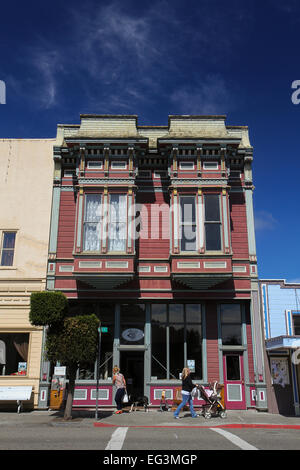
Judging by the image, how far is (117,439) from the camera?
9.86 metres

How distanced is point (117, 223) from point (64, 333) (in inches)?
239

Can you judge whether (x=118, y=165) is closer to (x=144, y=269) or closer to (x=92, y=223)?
(x=92, y=223)

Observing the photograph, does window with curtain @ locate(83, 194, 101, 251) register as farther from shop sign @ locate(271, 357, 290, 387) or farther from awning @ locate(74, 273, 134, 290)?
shop sign @ locate(271, 357, 290, 387)

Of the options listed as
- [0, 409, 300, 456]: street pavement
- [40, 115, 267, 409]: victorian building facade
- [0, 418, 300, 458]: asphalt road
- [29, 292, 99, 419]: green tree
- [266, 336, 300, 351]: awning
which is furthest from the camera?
[40, 115, 267, 409]: victorian building facade

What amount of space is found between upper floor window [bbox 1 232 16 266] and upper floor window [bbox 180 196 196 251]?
25.0 ft

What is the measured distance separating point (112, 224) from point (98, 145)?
12.0 feet

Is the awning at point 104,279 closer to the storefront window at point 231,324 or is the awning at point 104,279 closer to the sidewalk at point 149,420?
the storefront window at point 231,324

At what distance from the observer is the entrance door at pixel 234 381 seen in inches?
679

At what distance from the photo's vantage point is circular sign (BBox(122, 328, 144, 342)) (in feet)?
59.2

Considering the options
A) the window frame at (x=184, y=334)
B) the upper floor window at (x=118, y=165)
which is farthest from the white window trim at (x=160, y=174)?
the window frame at (x=184, y=334)

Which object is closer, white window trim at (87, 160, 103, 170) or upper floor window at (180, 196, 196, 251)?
upper floor window at (180, 196, 196, 251)

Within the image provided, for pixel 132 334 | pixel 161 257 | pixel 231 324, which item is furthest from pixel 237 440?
pixel 161 257

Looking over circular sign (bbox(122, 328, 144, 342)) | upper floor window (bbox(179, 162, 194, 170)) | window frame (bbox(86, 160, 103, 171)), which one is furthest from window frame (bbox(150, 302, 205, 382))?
window frame (bbox(86, 160, 103, 171))

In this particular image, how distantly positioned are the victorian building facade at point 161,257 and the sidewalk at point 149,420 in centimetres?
144
